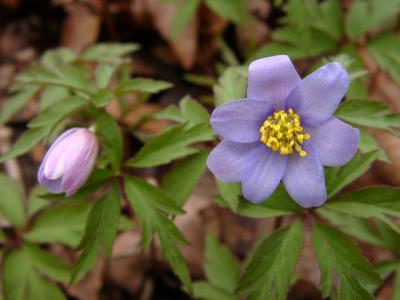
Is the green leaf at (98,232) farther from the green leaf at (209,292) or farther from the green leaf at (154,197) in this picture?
the green leaf at (209,292)

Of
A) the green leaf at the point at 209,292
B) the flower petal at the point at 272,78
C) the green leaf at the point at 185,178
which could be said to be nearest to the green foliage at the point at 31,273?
the green leaf at the point at 209,292

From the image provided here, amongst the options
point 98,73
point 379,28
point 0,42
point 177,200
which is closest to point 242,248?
point 177,200

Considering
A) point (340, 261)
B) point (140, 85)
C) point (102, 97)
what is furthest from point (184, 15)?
point (340, 261)

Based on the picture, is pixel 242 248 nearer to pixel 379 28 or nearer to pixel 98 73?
pixel 98 73

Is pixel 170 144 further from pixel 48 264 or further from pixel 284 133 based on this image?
pixel 48 264

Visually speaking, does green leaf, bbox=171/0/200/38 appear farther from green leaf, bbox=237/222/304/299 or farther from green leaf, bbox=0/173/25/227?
green leaf, bbox=237/222/304/299

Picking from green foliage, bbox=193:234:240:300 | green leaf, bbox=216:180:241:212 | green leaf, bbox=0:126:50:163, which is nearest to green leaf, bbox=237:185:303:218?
green leaf, bbox=216:180:241:212
